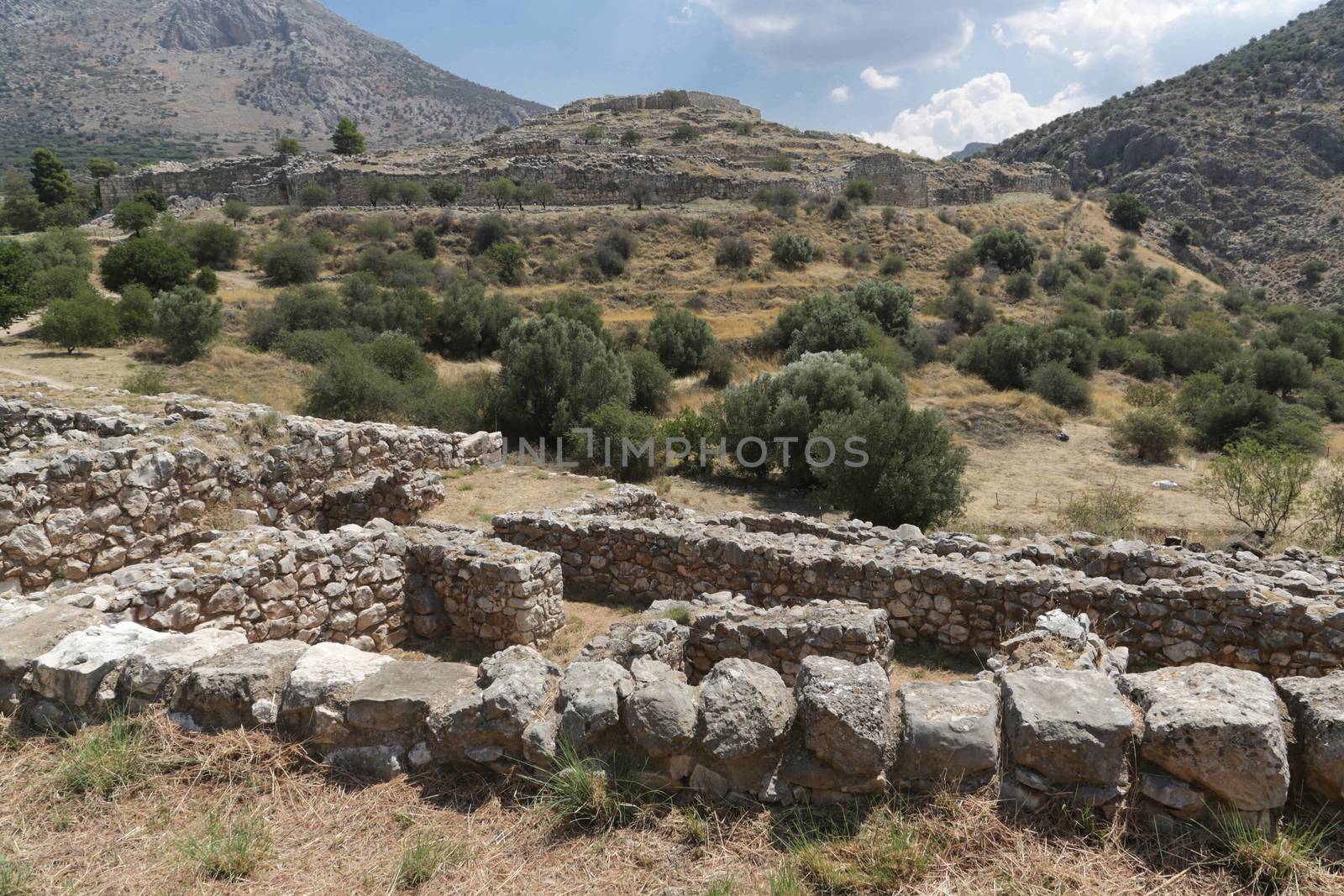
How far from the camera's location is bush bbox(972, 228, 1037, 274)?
46719mm

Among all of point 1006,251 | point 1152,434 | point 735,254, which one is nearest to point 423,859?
point 1152,434

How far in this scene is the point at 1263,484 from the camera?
1363 cm

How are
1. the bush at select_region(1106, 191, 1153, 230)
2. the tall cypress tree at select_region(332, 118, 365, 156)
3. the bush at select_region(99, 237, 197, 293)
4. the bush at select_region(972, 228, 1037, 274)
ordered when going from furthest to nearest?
1. the tall cypress tree at select_region(332, 118, 365, 156)
2. the bush at select_region(1106, 191, 1153, 230)
3. the bush at select_region(972, 228, 1037, 274)
4. the bush at select_region(99, 237, 197, 293)

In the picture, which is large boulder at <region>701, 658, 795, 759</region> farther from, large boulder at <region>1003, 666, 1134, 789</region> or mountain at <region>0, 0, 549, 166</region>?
mountain at <region>0, 0, 549, 166</region>

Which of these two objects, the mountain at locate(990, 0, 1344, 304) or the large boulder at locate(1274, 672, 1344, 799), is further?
the mountain at locate(990, 0, 1344, 304)

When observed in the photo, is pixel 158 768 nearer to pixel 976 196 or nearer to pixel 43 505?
pixel 43 505

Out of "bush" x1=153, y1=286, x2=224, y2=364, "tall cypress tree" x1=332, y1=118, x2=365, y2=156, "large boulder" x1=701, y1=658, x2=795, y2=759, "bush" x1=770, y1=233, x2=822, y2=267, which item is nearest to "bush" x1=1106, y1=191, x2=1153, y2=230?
"bush" x1=770, y1=233, x2=822, y2=267

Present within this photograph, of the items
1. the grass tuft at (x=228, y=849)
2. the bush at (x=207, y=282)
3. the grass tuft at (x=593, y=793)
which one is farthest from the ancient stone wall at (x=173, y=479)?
the bush at (x=207, y=282)

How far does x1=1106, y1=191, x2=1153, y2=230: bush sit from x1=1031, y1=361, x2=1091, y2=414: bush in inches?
1834

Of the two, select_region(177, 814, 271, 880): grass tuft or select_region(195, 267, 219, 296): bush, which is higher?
select_region(195, 267, 219, 296): bush

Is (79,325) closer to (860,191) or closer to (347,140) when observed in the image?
(860,191)

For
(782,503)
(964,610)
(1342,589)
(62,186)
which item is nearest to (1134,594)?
(964,610)

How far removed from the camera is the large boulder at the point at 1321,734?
9.02 feet

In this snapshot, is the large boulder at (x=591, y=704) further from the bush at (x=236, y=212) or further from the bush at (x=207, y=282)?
the bush at (x=236, y=212)
